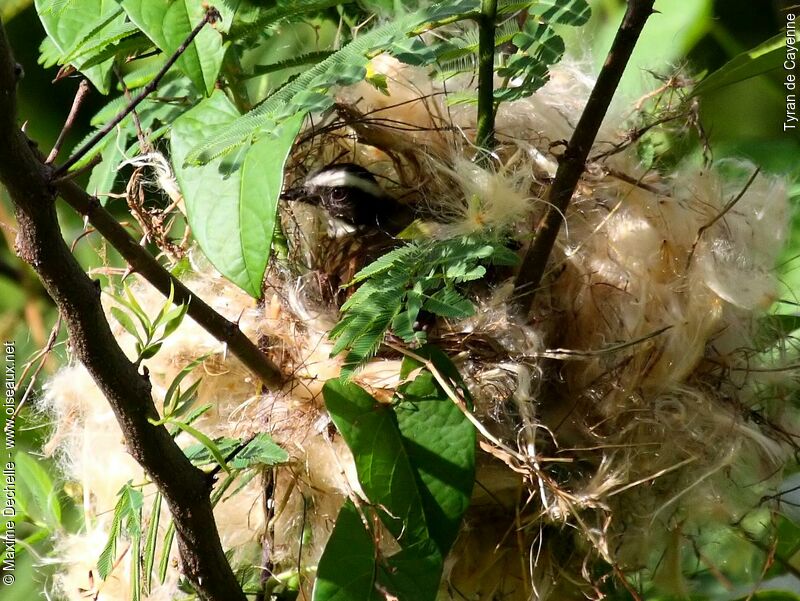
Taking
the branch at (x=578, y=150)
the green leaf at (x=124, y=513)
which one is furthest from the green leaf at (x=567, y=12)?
the green leaf at (x=124, y=513)

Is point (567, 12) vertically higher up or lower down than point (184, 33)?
lower down

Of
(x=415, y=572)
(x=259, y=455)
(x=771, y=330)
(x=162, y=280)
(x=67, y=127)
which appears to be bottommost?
(x=771, y=330)

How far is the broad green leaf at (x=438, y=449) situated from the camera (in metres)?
0.71

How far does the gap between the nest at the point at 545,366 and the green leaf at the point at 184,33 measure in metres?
0.19

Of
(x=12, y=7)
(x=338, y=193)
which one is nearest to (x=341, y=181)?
(x=338, y=193)

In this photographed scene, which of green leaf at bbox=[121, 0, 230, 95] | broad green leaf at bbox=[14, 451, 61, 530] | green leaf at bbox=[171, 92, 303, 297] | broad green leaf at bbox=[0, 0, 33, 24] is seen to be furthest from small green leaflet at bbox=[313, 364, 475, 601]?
broad green leaf at bbox=[0, 0, 33, 24]

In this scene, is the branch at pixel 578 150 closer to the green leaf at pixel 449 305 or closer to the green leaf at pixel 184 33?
the green leaf at pixel 449 305

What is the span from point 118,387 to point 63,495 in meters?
0.59

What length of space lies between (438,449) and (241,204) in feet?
0.76

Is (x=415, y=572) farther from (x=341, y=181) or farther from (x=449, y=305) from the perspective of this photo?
(x=341, y=181)

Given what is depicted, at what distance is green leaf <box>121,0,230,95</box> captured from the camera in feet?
2.24

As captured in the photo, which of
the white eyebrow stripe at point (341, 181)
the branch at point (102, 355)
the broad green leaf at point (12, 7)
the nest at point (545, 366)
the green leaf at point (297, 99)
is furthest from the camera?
the broad green leaf at point (12, 7)

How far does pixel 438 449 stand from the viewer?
0.72 meters

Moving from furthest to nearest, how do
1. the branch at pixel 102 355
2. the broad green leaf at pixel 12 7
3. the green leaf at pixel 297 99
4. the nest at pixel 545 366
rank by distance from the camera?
the broad green leaf at pixel 12 7 < the nest at pixel 545 366 < the green leaf at pixel 297 99 < the branch at pixel 102 355
